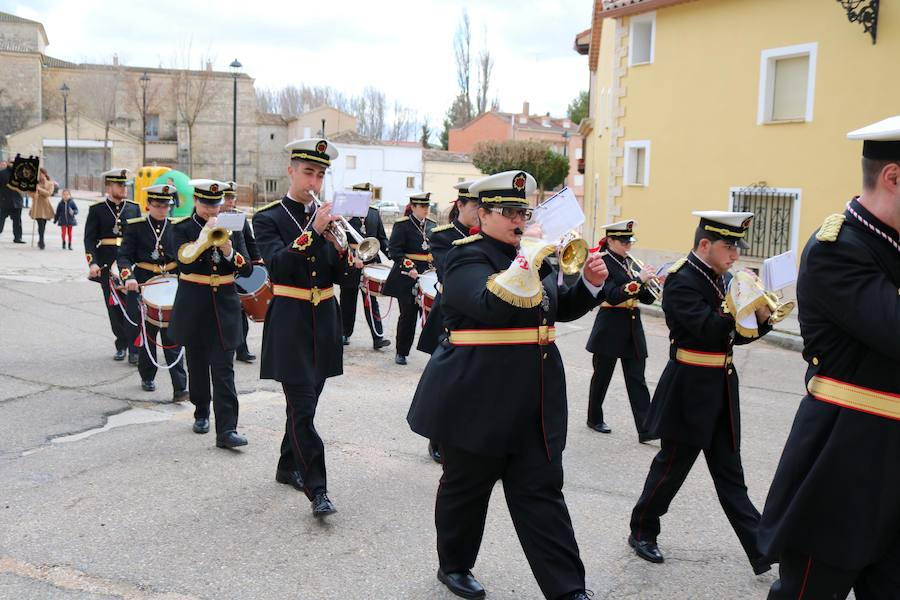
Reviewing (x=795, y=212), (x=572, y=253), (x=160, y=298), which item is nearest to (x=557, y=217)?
(x=572, y=253)

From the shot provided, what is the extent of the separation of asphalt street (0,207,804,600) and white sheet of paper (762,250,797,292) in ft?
5.00

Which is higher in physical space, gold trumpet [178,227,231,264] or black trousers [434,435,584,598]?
gold trumpet [178,227,231,264]

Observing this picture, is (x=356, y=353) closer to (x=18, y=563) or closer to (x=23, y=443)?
(x=23, y=443)

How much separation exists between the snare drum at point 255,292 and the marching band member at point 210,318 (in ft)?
4.70

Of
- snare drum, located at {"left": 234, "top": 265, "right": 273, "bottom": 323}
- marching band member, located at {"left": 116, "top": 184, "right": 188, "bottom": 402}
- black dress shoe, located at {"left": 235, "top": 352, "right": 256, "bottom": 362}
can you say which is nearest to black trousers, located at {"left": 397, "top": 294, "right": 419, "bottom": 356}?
black dress shoe, located at {"left": 235, "top": 352, "right": 256, "bottom": 362}

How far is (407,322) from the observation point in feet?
32.7

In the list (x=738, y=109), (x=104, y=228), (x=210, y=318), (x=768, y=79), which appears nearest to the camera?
(x=210, y=318)

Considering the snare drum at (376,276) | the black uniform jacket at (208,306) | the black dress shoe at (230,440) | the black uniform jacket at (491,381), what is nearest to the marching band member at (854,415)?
the black uniform jacket at (491,381)

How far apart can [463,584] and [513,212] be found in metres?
1.84

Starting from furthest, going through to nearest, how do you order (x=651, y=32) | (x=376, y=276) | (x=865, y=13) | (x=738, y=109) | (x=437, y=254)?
(x=651, y=32)
(x=738, y=109)
(x=865, y=13)
(x=376, y=276)
(x=437, y=254)

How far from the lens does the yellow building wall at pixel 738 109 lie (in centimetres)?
1505

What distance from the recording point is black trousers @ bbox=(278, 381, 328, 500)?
5.10m

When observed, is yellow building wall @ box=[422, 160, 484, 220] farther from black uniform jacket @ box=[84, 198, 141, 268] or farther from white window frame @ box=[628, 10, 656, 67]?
black uniform jacket @ box=[84, 198, 141, 268]

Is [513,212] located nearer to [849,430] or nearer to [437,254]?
[849,430]
